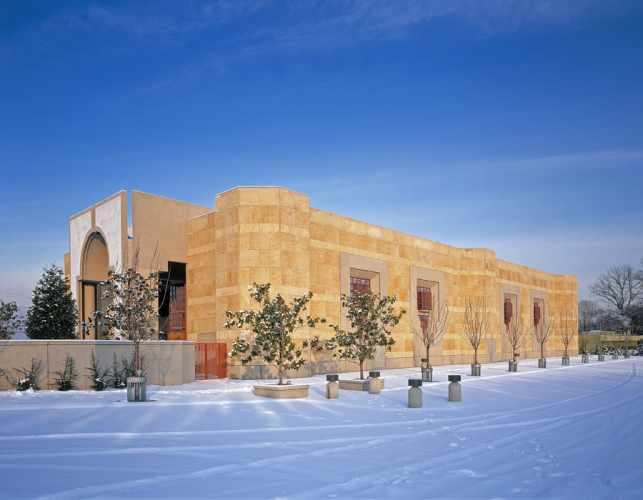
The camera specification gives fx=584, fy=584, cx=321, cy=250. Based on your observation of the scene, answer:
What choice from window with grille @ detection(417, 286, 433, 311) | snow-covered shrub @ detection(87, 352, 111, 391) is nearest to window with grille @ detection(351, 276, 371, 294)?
window with grille @ detection(417, 286, 433, 311)

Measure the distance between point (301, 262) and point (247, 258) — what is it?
120 inches

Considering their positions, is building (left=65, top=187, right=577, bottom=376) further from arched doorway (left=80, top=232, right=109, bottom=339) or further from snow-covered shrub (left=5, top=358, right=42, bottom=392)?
snow-covered shrub (left=5, top=358, right=42, bottom=392)

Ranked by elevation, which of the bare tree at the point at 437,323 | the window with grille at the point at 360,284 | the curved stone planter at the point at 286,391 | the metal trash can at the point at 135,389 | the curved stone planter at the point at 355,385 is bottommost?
the curved stone planter at the point at 355,385

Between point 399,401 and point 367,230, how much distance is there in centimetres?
1890

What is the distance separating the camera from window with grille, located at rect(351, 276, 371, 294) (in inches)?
1438

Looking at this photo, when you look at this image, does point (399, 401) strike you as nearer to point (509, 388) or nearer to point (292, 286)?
point (509, 388)

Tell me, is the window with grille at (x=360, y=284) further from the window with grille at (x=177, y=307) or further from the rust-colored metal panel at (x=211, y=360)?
the window with grille at (x=177, y=307)

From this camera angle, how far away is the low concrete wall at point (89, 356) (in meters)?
21.4

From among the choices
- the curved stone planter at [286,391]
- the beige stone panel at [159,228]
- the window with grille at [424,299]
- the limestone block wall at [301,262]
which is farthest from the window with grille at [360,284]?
the curved stone planter at [286,391]

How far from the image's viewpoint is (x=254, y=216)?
30.6 m

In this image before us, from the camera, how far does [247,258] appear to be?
30.3 meters

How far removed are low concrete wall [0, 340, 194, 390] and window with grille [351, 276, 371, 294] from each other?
12961mm

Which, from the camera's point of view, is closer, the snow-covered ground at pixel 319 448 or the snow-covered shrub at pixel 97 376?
the snow-covered ground at pixel 319 448

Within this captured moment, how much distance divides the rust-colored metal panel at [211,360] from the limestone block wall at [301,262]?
552 mm
